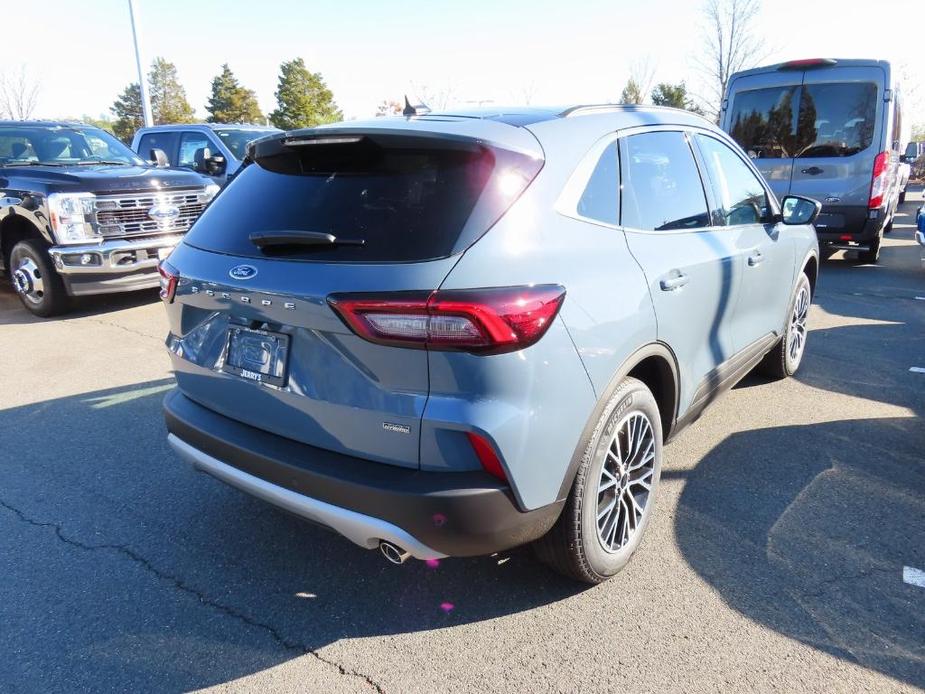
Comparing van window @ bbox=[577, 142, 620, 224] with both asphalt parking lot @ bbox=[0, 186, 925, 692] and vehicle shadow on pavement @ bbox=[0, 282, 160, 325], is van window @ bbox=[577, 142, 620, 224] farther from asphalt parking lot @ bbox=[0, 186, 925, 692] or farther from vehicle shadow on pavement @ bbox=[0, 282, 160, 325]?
vehicle shadow on pavement @ bbox=[0, 282, 160, 325]

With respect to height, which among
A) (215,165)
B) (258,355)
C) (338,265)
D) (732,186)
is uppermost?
(215,165)

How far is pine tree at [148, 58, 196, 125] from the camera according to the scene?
6028cm

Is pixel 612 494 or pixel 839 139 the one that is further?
pixel 839 139

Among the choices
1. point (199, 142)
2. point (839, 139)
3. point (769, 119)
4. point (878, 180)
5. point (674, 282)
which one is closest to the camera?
point (674, 282)

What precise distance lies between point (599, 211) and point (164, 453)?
2.82m

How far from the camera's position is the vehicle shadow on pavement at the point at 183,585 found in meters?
2.36

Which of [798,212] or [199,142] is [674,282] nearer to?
[798,212]

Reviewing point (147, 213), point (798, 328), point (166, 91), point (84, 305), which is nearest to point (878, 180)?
point (798, 328)

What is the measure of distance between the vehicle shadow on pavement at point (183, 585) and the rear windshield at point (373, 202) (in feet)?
4.39

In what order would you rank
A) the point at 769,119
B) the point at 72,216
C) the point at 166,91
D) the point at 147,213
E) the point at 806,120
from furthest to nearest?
the point at 166,91
the point at 769,119
the point at 806,120
the point at 147,213
the point at 72,216

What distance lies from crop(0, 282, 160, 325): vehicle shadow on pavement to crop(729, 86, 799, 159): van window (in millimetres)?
8555

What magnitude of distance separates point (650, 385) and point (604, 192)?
914mm

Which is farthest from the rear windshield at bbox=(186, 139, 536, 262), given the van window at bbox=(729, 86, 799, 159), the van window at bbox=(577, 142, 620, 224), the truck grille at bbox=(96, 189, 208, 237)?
the van window at bbox=(729, 86, 799, 159)

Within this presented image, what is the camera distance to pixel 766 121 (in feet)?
32.4
